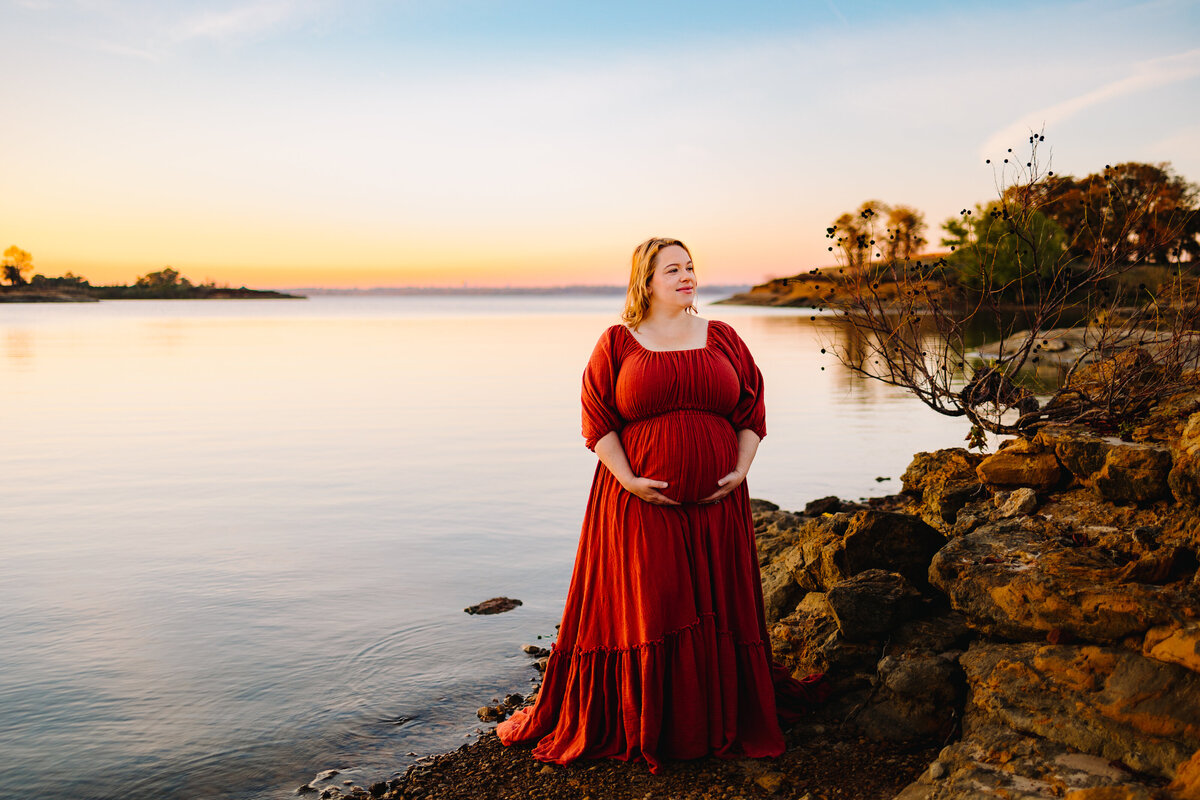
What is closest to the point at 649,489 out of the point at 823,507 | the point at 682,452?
the point at 682,452

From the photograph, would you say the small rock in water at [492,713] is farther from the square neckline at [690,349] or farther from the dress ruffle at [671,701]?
the square neckline at [690,349]

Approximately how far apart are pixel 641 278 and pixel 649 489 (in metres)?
1.09

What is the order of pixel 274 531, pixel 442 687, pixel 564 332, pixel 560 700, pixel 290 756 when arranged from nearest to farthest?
pixel 560 700, pixel 290 756, pixel 442 687, pixel 274 531, pixel 564 332

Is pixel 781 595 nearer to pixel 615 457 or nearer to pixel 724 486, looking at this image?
pixel 724 486

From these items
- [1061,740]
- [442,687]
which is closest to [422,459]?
[442,687]

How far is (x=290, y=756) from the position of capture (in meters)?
5.32

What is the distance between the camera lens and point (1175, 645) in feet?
11.8

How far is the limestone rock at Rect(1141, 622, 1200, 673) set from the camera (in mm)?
3523

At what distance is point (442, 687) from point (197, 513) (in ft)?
19.4

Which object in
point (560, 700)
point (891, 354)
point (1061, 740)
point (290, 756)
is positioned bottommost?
point (290, 756)

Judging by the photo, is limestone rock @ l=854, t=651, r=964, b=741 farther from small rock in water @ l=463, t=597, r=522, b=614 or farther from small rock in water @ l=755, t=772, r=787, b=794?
small rock in water @ l=463, t=597, r=522, b=614

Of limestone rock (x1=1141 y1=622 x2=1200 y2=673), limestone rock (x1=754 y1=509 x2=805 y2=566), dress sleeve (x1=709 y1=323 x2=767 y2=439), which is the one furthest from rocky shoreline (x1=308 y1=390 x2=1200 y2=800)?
limestone rock (x1=754 y1=509 x2=805 y2=566)

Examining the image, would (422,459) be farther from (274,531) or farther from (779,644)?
(779,644)

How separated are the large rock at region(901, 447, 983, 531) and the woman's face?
2434 millimetres
